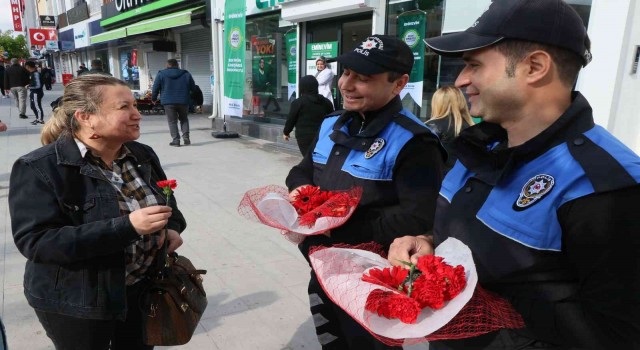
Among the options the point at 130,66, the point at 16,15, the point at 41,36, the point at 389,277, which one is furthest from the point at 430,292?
the point at 16,15

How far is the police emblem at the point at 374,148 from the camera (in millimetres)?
1792

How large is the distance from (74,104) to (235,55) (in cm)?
834

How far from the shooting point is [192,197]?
6.02m

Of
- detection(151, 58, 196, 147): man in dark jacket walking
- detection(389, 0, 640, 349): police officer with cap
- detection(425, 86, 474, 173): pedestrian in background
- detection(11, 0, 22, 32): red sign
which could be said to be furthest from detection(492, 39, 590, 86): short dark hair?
detection(11, 0, 22, 32): red sign

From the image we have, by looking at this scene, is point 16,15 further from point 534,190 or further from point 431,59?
point 534,190

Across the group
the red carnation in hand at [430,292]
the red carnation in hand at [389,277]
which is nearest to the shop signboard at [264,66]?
the red carnation in hand at [389,277]

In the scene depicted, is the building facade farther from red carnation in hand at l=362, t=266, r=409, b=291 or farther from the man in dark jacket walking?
the man in dark jacket walking

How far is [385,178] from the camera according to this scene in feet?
5.81

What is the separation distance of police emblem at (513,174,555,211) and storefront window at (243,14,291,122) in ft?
33.3

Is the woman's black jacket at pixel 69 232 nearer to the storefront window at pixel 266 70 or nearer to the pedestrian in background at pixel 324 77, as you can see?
the pedestrian in background at pixel 324 77

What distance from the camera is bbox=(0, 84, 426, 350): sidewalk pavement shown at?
2.90 meters

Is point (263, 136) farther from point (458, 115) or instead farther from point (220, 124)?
point (458, 115)

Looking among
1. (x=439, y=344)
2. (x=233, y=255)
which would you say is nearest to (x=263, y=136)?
(x=233, y=255)

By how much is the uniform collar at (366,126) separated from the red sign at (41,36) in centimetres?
3988
